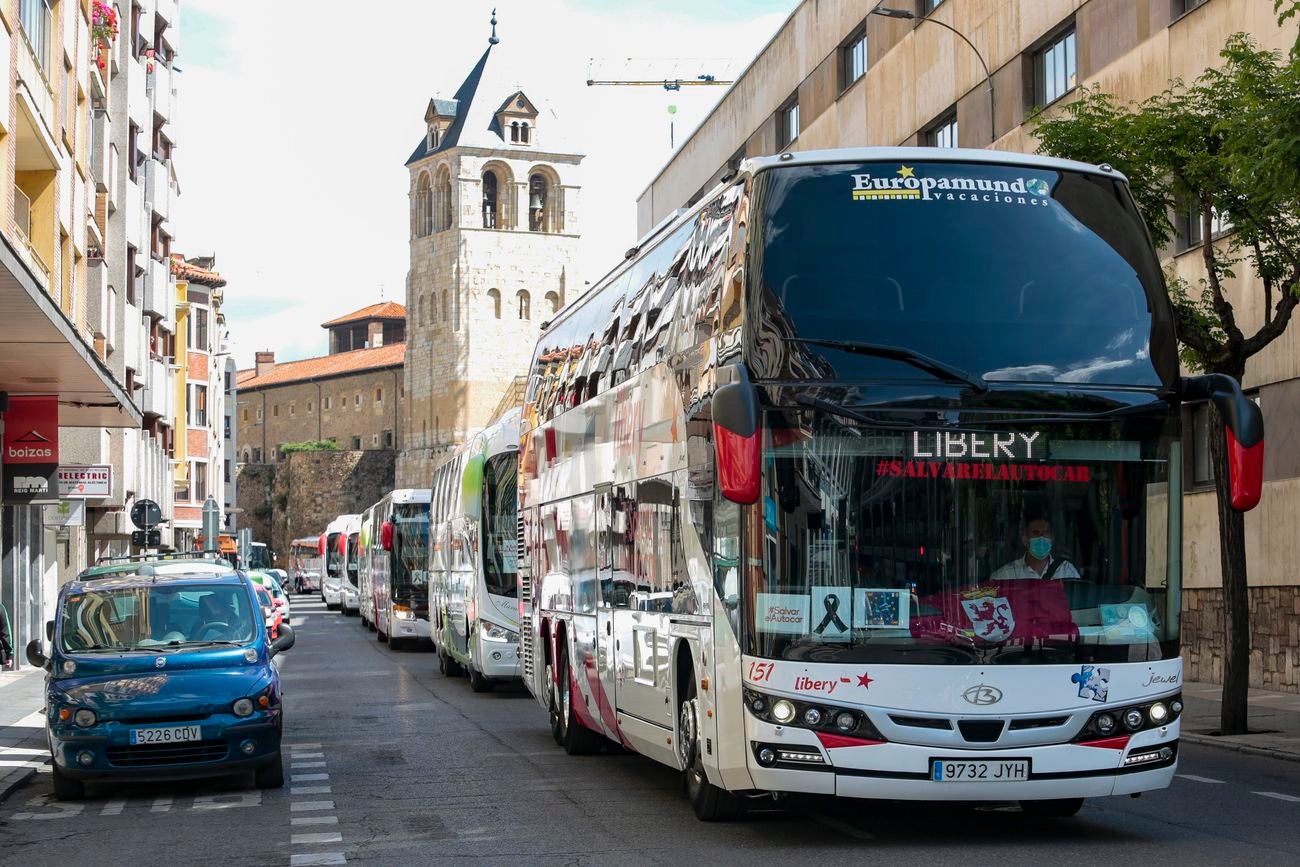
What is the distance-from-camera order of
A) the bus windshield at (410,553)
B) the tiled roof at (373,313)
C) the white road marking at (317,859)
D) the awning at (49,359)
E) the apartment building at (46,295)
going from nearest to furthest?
the white road marking at (317,859) → the awning at (49,359) → the apartment building at (46,295) → the bus windshield at (410,553) → the tiled roof at (373,313)

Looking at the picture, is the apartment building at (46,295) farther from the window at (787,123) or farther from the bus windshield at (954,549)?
the window at (787,123)

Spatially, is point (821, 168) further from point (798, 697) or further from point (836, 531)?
point (798, 697)

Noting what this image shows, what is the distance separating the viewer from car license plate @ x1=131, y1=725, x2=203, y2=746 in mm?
13133

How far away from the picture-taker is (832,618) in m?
9.78

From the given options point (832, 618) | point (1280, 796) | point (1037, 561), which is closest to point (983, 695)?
point (1037, 561)

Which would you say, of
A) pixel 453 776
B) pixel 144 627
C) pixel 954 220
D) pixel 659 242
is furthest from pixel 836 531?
pixel 144 627

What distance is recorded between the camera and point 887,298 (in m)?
10.1

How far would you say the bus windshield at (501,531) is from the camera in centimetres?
2381

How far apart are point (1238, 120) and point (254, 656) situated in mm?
8095

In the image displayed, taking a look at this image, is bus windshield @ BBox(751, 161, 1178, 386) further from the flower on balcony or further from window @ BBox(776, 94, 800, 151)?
window @ BBox(776, 94, 800, 151)

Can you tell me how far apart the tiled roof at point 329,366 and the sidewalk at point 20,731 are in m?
118

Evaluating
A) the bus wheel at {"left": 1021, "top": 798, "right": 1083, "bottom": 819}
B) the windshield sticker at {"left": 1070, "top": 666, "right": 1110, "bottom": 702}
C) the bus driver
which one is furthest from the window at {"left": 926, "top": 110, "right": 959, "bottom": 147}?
the windshield sticker at {"left": 1070, "top": 666, "right": 1110, "bottom": 702}

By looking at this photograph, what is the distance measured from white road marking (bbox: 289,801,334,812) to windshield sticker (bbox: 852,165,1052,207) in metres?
5.44

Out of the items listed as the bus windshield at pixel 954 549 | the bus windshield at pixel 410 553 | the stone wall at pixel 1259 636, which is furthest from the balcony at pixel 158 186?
the bus windshield at pixel 954 549
